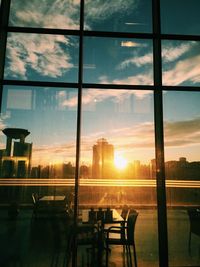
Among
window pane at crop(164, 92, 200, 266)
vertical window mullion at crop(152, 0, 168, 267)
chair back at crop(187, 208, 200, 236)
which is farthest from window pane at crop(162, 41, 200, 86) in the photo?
chair back at crop(187, 208, 200, 236)

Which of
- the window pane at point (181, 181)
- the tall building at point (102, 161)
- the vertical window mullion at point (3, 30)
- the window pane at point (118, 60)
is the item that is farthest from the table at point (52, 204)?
the window pane at point (118, 60)

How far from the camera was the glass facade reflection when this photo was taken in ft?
9.95

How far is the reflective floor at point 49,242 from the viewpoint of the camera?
2984mm

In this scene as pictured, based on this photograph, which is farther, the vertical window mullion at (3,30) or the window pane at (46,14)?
the window pane at (46,14)

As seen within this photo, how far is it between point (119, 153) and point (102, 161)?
256mm

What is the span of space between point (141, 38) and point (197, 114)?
1.40 m

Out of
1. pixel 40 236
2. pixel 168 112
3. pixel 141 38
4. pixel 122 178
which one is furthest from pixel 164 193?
pixel 141 38

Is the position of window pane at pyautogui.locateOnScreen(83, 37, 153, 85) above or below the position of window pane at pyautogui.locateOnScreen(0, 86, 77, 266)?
above

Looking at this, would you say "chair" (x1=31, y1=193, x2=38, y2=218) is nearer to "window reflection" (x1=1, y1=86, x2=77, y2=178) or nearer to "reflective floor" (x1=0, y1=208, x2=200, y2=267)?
"reflective floor" (x1=0, y1=208, x2=200, y2=267)

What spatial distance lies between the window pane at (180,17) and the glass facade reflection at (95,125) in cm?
2

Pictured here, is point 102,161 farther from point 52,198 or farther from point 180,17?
point 180,17

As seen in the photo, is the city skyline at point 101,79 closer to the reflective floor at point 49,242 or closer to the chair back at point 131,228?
the reflective floor at point 49,242

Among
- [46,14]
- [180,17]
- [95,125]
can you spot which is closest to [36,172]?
[95,125]

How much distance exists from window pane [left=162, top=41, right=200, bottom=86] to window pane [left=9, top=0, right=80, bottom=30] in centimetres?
144
